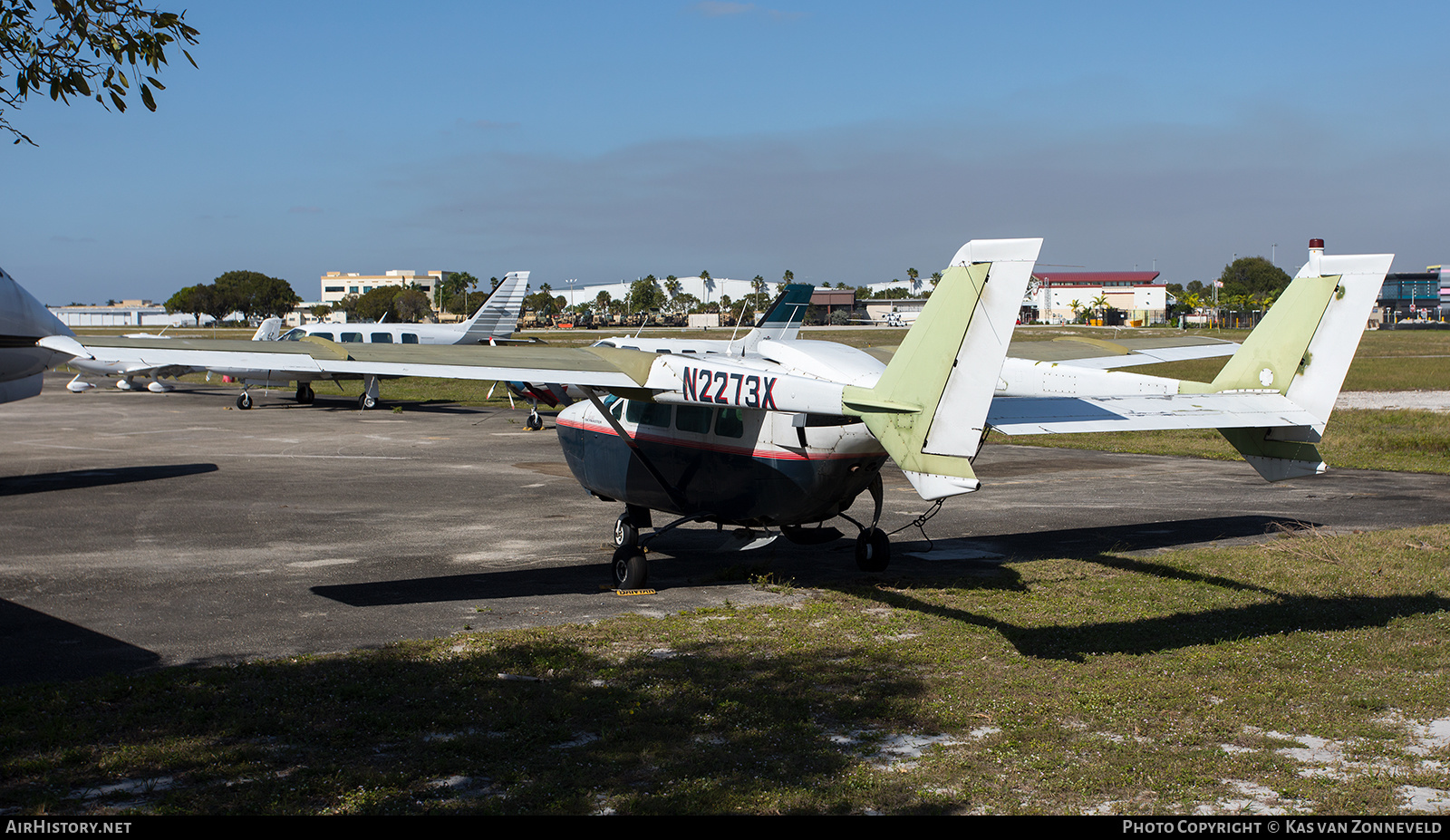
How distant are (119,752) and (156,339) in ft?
20.3

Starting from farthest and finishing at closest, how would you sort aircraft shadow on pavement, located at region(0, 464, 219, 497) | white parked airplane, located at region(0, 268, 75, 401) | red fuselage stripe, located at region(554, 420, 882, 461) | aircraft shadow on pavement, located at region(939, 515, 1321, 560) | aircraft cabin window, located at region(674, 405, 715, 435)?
aircraft shadow on pavement, located at region(0, 464, 219, 497), white parked airplane, located at region(0, 268, 75, 401), aircraft shadow on pavement, located at region(939, 515, 1321, 560), aircraft cabin window, located at region(674, 405, 715, 435), red fuselage stripe, located at region(554, 420, 882, 461)

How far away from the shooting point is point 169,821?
5.20 meters

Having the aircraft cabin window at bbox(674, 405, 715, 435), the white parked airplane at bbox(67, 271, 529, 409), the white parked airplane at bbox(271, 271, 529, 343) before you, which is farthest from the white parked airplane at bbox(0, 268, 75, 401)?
the white parked airplane at bbox(271, 271, 529, 343)

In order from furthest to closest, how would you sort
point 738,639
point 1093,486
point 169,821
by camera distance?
point 1093,486 < point 738,639 < point 169,821

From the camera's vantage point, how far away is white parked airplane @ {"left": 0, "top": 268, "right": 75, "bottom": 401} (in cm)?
1560

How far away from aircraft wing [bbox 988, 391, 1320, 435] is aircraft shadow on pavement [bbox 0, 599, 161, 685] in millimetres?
7198

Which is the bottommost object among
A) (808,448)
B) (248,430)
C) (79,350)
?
(248,430)

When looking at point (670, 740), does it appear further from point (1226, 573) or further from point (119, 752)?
point (1226, 573)

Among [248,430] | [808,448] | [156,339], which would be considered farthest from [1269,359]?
[248,430]

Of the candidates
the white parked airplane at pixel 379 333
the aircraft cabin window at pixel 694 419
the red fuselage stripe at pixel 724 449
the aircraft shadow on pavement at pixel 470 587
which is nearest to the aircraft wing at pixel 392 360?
the aircraft cabin window at pixel 694 419

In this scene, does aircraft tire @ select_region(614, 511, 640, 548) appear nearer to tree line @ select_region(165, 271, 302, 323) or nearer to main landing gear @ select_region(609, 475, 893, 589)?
main landing gear @ select_region(609, 475, 893, 589)

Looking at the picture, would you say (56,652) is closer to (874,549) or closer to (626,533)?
(626,533)

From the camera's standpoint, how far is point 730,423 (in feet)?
35.3

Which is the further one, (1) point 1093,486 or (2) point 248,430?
(2) point 248,430
